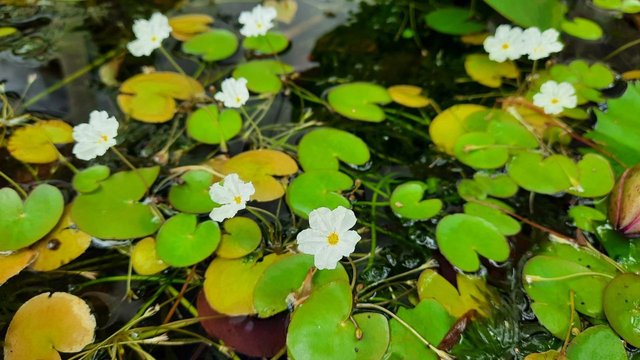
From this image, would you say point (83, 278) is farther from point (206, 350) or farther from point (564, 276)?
point (564, 276)

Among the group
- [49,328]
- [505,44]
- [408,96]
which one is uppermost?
[505,44]

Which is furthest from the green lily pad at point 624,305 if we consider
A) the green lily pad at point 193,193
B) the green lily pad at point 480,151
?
the green lily pad at point 193,193

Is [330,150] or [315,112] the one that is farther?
[315,112]

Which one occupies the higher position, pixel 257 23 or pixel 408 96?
pixel 257 23

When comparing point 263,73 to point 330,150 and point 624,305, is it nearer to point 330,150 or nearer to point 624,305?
point 330,150

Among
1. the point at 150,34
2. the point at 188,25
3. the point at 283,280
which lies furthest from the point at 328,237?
the point at 188,25

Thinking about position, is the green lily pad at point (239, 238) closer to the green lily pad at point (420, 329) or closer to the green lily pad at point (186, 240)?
→ the green lily pad at point (186, 240)
